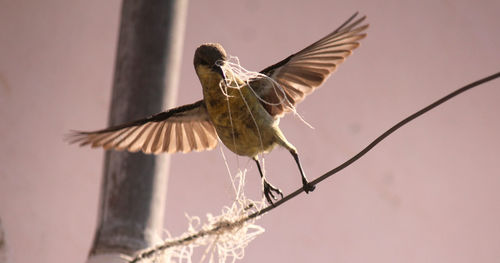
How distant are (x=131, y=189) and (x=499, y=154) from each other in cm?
156

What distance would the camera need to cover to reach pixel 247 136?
1.24m

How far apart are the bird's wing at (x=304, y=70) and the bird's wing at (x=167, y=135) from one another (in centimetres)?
20

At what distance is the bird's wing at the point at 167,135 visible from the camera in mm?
1494

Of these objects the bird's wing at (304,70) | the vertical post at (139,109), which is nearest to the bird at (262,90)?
the bird's wing at (304,70)

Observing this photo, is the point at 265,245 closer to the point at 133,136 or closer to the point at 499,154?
the point at 499,154

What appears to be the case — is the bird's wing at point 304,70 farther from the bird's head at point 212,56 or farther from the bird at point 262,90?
the bird's head at point 212,56

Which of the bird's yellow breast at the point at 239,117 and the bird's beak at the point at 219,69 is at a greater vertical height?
the bird's beak at the point at 219,69

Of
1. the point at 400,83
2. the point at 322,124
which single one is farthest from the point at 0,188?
the point at 400,83

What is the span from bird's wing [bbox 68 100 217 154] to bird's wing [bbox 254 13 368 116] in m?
0.20

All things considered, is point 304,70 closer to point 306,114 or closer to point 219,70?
point 219,70

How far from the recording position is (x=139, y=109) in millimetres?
1722

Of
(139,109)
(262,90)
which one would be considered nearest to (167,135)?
(139,109)

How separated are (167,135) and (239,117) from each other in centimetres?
38

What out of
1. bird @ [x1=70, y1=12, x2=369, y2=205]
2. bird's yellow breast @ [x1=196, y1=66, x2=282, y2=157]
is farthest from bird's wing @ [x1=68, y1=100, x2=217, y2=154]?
bird's yellow breast @ [x1=196, y1=66, x2=282, y2=157]
